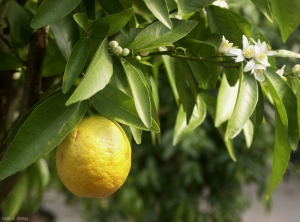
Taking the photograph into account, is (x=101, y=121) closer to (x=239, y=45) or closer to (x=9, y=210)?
(x=239, y=45)

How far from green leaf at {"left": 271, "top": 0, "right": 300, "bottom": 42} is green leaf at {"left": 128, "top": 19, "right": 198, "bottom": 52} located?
0.11m

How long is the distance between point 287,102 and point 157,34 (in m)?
0.14

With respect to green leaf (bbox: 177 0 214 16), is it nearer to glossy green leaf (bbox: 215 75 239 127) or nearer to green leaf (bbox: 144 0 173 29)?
green leaf (bbox: 144 0 173 29)

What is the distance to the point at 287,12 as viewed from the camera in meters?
0.45

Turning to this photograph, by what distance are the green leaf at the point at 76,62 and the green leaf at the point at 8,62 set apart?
165 mm

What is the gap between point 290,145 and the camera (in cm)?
42

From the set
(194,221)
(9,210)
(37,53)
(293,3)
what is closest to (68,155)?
(37,53)

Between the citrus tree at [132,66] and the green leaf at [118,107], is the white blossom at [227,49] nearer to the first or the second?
the citrus tree at [132,66]

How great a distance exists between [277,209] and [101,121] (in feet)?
8.08

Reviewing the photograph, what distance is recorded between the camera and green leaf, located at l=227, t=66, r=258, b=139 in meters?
0.37

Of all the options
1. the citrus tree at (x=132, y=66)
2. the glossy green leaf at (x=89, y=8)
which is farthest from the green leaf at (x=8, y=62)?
the glossy green leaf at (x=89, y=8)

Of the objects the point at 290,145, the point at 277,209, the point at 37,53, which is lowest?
the point at 277,209

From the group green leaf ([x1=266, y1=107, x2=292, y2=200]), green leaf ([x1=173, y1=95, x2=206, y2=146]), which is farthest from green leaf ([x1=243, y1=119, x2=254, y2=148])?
green leaf ([x1=266, y1=107, x2=292, y2=200])

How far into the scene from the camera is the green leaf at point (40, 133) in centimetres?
35
